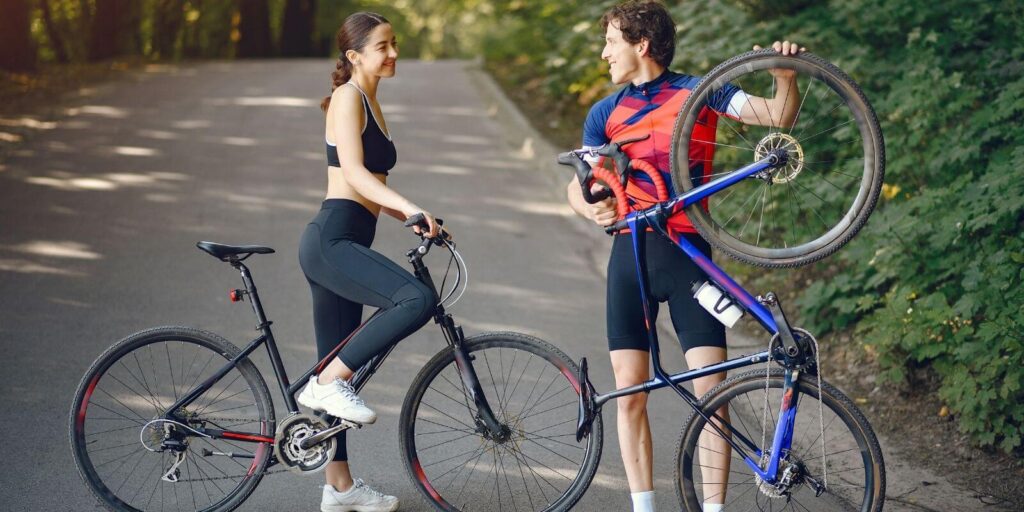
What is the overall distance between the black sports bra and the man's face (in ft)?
3.08

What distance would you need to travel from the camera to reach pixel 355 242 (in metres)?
4.04

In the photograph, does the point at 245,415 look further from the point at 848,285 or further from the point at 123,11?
the point at 123,11

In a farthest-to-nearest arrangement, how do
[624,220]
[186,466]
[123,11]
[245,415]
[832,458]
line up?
[123,11], [245,415], [186,466], [832,458], [624,220]

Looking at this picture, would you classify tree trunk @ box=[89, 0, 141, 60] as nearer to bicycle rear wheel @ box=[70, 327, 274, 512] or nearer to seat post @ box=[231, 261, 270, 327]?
bicycle rear wheel @ box=[70, 327, 274, 512]

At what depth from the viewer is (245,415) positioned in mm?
4957

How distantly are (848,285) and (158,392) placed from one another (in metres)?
4.19

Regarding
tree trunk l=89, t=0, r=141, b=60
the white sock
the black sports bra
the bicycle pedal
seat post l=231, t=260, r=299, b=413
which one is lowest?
tree trunk l=89, t=0, r=141, b=60

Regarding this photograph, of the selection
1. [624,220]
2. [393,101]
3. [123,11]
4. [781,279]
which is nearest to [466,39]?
[123,11]

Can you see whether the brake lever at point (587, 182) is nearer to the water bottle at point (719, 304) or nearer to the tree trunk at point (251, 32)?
the water bottle at point (719, 304)

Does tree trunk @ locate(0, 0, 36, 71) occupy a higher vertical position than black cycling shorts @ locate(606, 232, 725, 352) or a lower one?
lower

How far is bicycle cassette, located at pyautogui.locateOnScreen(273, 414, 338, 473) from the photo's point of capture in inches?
160

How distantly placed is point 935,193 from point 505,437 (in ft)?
10.6

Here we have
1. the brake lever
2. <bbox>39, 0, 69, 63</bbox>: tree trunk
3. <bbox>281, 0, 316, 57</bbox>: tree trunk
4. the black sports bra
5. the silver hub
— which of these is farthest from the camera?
<bbox>281, 0, 316, 57</bbox>: tree trunk

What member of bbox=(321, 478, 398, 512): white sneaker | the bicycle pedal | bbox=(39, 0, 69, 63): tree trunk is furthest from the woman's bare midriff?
bbox=(39, 0, 69, 63): tree trunk
